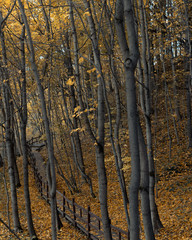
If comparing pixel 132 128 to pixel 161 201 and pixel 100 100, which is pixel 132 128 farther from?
pixel 161 201

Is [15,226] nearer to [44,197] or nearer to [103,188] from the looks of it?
[44,197]

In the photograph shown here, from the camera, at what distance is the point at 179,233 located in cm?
661

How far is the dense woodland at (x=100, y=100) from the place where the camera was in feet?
9.50

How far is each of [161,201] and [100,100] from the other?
7.25m

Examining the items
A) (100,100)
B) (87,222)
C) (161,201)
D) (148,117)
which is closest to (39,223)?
(87,222)

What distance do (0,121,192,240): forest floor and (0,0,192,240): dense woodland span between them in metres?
0.07

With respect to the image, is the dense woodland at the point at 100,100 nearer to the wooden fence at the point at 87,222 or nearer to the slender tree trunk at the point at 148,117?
the slender tree trunk at the point at 148,117

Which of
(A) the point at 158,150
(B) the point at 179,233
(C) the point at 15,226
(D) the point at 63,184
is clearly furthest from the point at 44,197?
(B) the point at 179,233

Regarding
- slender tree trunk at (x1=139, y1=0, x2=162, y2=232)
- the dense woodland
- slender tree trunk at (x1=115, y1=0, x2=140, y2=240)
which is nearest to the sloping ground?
the dense woodland

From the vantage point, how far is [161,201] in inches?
372

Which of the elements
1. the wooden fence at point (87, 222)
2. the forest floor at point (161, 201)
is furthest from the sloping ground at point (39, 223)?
the wooden fence at point (87, 222)

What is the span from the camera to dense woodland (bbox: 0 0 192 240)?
290 centimetres

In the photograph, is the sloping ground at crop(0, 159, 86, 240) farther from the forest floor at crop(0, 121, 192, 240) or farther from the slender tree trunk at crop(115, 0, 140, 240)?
the slender tree trunk at crop(115, 0, 140, 240)

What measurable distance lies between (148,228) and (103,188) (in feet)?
3.84
